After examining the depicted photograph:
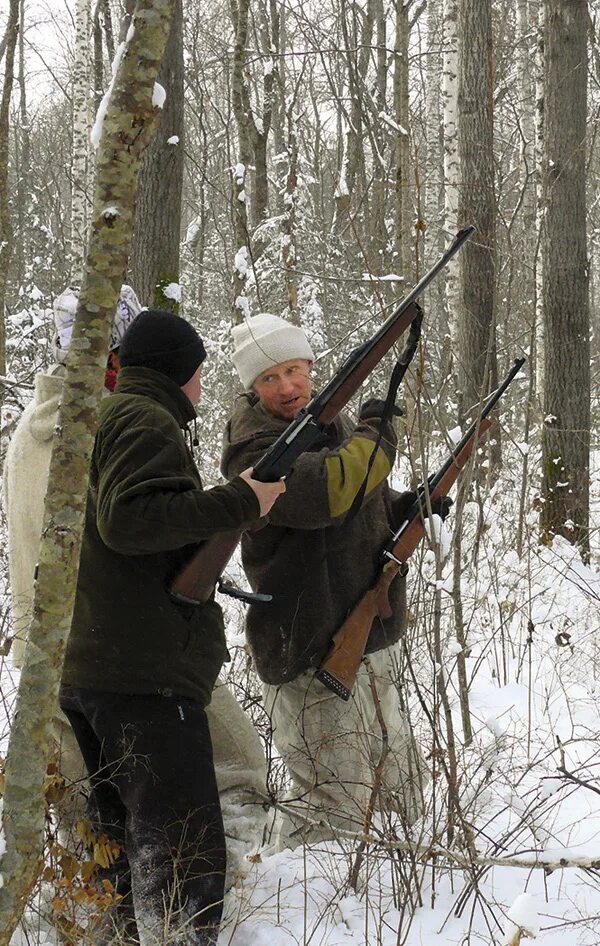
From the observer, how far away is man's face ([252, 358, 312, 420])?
3.14 metres

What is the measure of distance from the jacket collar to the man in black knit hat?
7cm

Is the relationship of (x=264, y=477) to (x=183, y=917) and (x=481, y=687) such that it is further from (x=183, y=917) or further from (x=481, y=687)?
(x=481, y=687)

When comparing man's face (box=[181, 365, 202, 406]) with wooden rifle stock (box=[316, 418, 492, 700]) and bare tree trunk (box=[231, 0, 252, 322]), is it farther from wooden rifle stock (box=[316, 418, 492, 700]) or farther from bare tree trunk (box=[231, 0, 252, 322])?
bare tree trunk (box=[231, 0, 252, 322])

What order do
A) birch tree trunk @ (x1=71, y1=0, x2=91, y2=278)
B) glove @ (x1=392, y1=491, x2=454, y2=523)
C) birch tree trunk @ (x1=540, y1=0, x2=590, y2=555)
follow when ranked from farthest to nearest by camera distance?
birch tree trunk @ (x1=71, y1=0, x2=91, y2=278) < birch tree trunk @ (x1=540, y1=0, x2=590, y2=555) < glove @ (x1=392, y1=491, x2=454, y2=523)

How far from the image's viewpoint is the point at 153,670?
241cm

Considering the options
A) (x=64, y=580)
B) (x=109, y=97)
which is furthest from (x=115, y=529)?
(x=109, y=97)

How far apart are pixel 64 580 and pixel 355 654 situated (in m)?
1.29

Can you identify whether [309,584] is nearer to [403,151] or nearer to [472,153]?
[472,153]

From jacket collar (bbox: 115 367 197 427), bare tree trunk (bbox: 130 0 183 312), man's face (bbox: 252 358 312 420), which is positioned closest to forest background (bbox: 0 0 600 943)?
bare tree trunk (bbox: 130 0 183 312)

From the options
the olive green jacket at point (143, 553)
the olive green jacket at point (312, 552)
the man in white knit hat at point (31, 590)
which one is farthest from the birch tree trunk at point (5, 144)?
the olive green jacket at point (143, 553)

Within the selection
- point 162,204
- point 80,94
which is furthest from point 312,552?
point 80,94

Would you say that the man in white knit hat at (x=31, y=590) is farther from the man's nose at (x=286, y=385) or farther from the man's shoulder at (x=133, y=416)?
the man's nose at (x=286, y=385)

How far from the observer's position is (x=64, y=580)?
1.99 meters

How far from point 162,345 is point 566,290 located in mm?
5578
